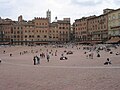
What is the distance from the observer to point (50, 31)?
Result: 121438 millimetres

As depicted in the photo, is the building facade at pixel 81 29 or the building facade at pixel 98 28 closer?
the building facade at pixel 98 28

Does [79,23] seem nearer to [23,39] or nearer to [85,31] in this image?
[85,31]

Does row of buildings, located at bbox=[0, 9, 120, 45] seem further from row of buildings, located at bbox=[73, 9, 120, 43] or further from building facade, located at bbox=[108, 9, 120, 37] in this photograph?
building facade, located at bbox=[108, 9, 120, 37]

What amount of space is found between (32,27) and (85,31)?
2436 centimetres

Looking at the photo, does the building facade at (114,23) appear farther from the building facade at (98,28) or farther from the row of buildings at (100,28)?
the building facade at (98,28)

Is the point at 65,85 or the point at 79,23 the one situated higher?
the point at 79,23

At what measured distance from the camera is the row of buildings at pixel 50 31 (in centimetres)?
9975

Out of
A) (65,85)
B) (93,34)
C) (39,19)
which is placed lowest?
(65,85)

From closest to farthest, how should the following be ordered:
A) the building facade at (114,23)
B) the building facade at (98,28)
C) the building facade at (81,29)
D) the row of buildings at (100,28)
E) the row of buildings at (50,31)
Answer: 1. the building facade at (114,23)
2. the row of buildings at (100,28)
3. the building facade at (98,28)
4. the row of buildings at (50,31)
5. the building facade at (81,29)

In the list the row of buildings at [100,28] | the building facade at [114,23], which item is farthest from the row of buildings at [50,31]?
the building facade at [114,23]

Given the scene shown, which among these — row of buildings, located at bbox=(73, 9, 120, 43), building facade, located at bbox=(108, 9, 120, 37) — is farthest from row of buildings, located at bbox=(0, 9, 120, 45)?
building facade, located at bbox=(108, 9, 120, 37)

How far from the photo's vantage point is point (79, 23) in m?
114

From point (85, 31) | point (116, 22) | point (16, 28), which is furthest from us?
point (16, 28)

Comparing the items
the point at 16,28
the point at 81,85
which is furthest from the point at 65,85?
the point at 16,28
